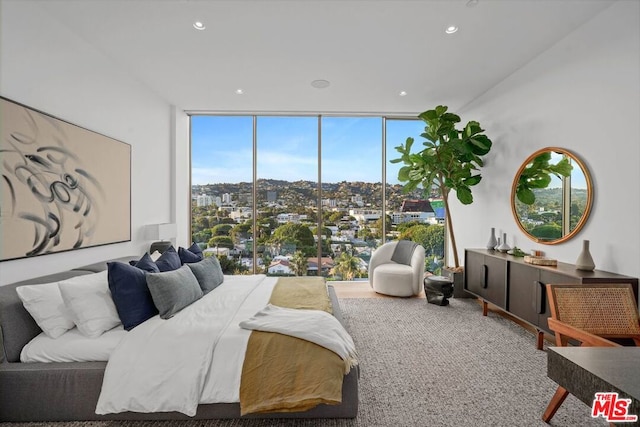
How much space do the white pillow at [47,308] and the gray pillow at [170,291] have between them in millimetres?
521

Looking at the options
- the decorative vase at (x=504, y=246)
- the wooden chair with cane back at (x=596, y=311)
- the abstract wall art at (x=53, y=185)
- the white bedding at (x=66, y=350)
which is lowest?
the white bedding at (x=66, y=350)

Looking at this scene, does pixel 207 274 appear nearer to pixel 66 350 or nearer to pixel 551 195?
pixel 66 350

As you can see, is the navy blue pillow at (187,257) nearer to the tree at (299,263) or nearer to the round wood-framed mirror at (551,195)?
the tree at (299,263)

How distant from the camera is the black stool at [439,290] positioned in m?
4.04

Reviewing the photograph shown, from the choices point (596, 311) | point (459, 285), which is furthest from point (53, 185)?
point (459, 285)

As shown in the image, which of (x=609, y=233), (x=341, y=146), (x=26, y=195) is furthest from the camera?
(x=341, y=146)

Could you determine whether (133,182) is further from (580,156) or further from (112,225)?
(580,156)

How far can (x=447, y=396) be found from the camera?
2.10 m

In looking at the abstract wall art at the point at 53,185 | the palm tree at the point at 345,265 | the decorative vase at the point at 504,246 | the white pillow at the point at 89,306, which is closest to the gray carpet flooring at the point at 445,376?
the white pillow at the point at 89,306

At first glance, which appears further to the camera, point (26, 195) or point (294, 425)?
point (26, 195)

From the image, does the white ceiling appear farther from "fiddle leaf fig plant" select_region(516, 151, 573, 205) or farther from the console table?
the console table

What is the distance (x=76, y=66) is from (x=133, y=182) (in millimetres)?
1361

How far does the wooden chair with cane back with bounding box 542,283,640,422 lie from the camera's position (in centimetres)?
204

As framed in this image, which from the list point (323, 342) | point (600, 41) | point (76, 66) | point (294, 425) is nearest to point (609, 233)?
point (600, 41)
